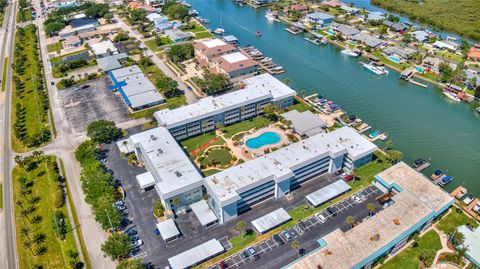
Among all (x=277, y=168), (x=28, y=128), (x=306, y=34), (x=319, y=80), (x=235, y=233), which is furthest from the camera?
(x=306, y=34)

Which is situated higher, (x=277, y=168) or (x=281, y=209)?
(x=277, y=168)

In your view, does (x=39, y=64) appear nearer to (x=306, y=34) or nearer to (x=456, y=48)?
(x=306, y=34)

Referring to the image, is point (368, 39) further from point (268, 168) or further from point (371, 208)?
point (268, 168)

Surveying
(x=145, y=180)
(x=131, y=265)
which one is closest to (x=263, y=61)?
(x=145, y=180)

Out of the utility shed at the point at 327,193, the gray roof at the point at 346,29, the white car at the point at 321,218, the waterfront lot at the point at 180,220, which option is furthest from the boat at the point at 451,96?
the white car at the point at 321,218

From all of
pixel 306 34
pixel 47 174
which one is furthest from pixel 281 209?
pixel 306 34

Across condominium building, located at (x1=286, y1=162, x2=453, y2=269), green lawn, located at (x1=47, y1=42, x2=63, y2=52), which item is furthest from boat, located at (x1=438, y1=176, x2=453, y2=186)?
green lawn, located at (x1=47, y1=42, x2=63, y2=52)

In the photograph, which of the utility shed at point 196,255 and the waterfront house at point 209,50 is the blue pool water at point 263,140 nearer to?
the utility shed at point 196,255
